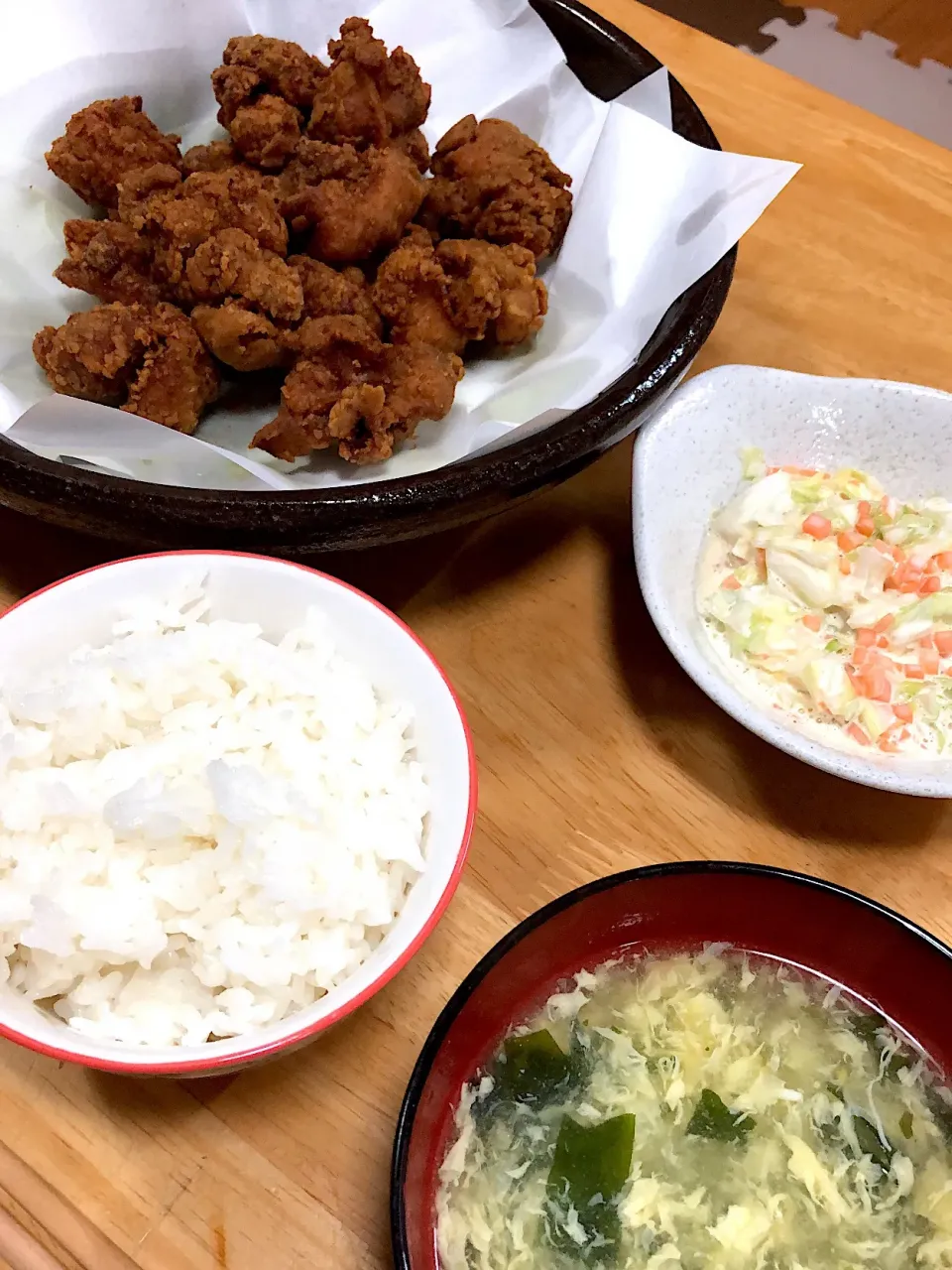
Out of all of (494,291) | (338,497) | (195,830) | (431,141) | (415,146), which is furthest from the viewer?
(431,141)

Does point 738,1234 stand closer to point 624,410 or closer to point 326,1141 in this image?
point 326,1141

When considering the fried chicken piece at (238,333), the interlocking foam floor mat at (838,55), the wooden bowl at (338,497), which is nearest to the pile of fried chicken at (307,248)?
the fried chicken piece at (238,333)

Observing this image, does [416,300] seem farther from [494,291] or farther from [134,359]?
[134,359]

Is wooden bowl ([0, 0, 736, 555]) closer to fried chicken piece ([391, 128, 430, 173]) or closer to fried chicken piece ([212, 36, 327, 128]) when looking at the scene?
fried chicken piece ([391, 128, 430, 173])

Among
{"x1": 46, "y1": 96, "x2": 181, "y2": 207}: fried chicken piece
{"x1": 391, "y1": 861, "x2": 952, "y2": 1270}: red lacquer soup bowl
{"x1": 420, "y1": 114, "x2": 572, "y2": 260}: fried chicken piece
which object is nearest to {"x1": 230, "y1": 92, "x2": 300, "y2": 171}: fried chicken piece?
{"x1": 46, "y1": 96, "x2": 181, "y2": 207}: fried chicken piece

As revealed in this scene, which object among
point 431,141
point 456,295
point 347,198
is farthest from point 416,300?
point 431,141
